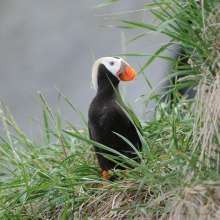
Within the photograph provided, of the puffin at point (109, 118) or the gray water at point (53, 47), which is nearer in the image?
the puffin at point (109, 118)

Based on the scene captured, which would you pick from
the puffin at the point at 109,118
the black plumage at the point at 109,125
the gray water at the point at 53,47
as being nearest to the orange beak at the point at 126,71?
the puffin at the point at 109,118

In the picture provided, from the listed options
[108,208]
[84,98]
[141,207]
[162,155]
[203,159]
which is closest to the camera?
[203,159]

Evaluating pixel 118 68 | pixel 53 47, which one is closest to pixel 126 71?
pixel 118 68

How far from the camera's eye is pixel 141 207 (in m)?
1.19

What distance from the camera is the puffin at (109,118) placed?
169 centimetres

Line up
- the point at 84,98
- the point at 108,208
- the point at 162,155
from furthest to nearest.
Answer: the point at 84,98
the point at 162,155
the point at 108,208

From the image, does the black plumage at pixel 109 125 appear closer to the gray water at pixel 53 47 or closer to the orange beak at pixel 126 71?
the orange beak at pixel 126 71

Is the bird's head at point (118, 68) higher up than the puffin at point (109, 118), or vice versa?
the bird's head at point (118, 68)

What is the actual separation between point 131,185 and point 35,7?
3.95 metres

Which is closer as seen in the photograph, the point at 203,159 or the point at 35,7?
the point at 203,159

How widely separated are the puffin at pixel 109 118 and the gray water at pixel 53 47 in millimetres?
2621

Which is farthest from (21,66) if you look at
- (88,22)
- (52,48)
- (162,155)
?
(162,155)

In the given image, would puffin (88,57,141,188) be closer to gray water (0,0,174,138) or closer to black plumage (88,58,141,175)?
black plumage (88,58,141,175)

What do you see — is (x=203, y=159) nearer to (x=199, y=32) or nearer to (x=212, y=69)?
(x=212, y=69)
